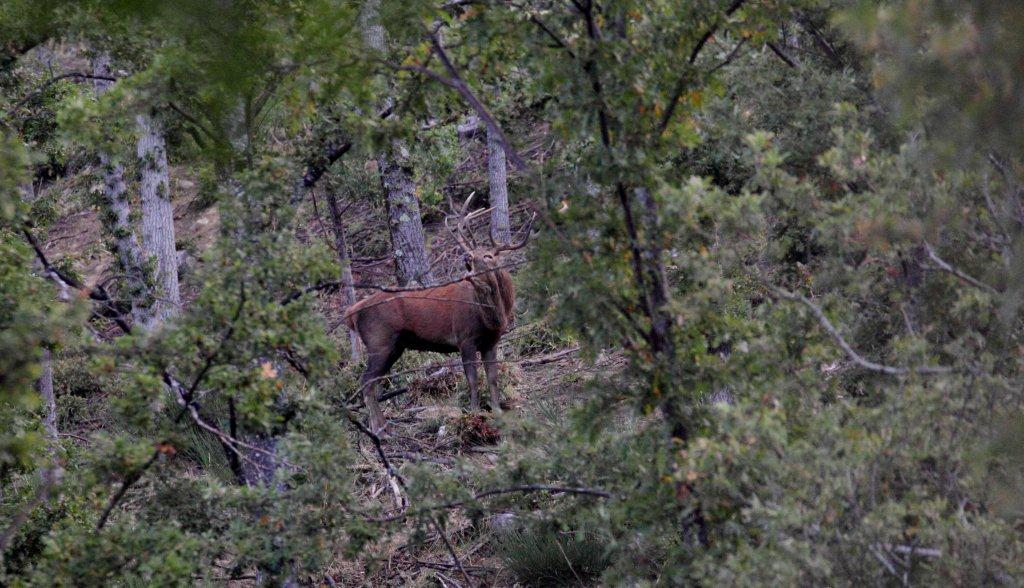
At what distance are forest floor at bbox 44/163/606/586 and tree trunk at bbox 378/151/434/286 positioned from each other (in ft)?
1.27

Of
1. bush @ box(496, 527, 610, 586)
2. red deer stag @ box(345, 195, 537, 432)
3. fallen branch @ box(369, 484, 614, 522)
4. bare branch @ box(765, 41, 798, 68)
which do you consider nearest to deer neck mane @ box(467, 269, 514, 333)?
red deer stag @ box(345, 195, 537, 432)

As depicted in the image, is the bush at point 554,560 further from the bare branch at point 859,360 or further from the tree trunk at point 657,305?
the bare branch at point 859,360

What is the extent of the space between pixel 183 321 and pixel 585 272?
1.94 meters

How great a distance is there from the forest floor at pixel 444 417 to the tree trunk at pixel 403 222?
15.3 inches

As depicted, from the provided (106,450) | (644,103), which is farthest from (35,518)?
(644,103)

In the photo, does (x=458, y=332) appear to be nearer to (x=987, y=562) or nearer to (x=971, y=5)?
(x=987, y=562)

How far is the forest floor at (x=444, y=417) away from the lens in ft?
28.2

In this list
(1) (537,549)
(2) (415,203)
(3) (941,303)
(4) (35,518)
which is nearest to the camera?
(3) (941,303)

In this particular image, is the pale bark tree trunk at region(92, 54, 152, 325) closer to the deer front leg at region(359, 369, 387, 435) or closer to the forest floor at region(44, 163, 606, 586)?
the forest floor at region(44, 163, 606, 586)

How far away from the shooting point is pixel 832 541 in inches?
169

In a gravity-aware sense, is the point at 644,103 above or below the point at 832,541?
above

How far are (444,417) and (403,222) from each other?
7.66ft

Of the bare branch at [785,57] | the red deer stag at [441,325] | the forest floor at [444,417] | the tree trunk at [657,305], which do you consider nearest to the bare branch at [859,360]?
the tree trunk at [657,305]

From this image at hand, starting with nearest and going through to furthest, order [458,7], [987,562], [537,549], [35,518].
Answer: [987,562], [458,7], [35,518], [537,549]
